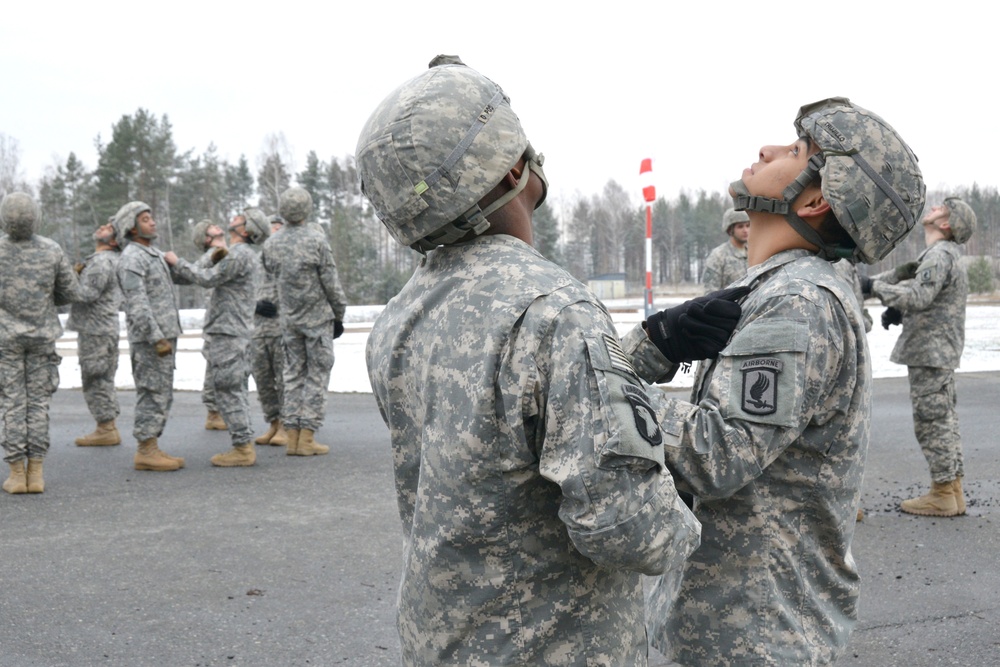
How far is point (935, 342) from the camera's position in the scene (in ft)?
21.7

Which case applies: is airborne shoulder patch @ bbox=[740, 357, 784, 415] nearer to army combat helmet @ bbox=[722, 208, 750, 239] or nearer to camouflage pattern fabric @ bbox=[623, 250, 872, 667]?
camouflage pattern fabric @ bbox=[623, 250, 872, 667]

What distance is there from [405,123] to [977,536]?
538cm

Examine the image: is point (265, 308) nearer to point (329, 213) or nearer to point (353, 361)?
point (353, 361)

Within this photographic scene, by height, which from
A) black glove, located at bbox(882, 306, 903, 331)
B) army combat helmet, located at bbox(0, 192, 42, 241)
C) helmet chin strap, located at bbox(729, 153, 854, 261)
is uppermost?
army combat helmet, located at bbox(0, 192, 42, 241)

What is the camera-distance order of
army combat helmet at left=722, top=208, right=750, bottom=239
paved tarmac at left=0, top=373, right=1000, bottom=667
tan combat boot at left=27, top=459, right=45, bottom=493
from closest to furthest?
paved tarmac at left=0, top=373, right=1000, bottom=667
tan combat boot at left=27, top=459, right=45, bottom=493
army combat helmet at left=722, top=208, right=750, bottom=239

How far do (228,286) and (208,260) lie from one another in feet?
1.01

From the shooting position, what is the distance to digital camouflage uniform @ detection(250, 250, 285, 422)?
9.23 meters

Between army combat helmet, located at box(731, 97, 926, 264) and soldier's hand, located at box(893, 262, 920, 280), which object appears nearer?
army combat helmet, located at box(731, 97, 926, 264)

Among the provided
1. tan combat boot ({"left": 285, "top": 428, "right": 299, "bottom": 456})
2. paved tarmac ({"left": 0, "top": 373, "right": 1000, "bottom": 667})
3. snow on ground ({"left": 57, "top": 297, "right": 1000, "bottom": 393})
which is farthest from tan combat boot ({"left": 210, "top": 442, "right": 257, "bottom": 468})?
snow on ground ({"left": 57, "top": 297, "right": 1000, "bottom": 393})

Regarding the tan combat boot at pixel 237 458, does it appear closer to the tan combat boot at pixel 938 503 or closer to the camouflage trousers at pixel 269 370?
the camouflage trousers at pixel 269 370

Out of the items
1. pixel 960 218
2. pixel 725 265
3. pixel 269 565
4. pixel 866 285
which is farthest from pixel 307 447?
pixel 960 218

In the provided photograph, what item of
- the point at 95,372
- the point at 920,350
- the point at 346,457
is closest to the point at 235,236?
the point at 95,372

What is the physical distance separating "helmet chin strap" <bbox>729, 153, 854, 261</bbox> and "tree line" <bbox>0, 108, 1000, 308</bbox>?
102 ft

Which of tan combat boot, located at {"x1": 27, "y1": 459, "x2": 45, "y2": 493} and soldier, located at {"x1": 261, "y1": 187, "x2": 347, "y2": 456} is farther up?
soldier, located at {"x1": 261, "y1": 187, "x2": 347, "y2": 456}
